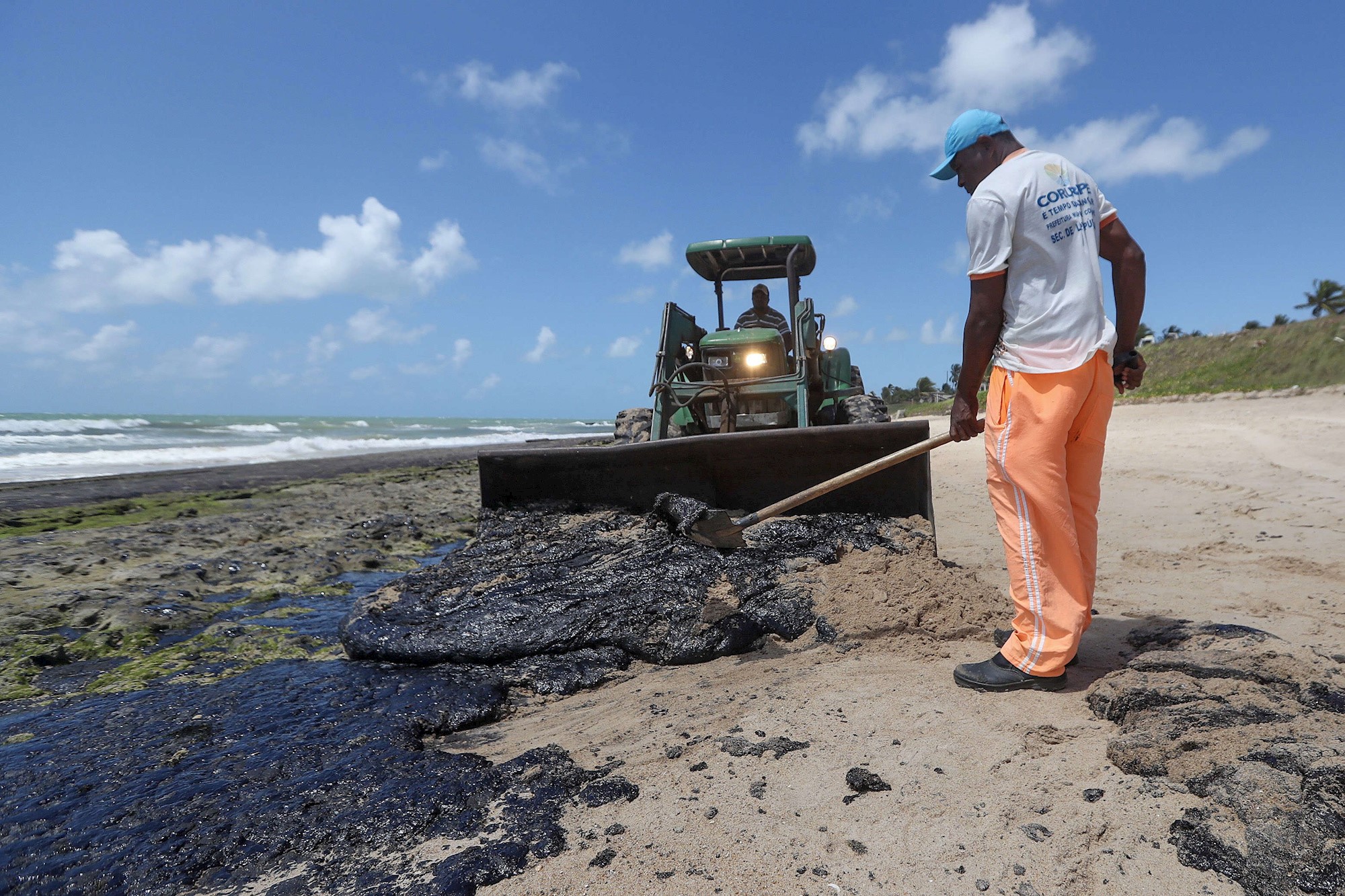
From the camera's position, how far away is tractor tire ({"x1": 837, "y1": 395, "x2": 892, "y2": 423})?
6566 millimetres

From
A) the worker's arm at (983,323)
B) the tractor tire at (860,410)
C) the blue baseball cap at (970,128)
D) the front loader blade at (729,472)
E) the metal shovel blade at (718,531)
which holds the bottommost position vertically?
the metal shovel blade at (718,531)

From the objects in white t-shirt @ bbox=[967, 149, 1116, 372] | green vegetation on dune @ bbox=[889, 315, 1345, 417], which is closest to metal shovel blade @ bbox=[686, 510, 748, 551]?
white t-shirt @ bbox=[967, 149, 1116, 372]

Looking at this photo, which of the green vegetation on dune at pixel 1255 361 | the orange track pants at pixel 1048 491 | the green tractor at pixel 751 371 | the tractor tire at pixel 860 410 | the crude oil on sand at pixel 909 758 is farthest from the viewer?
the green vegetation on dune at pixel 1255 361

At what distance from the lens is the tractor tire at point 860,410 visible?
6.57 meters

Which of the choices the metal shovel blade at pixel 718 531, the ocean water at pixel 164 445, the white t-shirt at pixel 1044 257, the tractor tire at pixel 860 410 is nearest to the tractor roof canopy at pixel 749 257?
the tractor tire at pixel 860 410

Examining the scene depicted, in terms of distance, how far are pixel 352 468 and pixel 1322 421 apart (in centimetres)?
1733

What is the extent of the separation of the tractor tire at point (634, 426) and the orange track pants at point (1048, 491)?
456 centimetres

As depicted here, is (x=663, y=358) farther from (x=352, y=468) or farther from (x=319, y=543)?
(x=352, y=468)

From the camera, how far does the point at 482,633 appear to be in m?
3.07

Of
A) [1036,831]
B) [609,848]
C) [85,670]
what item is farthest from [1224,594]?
[85,670]

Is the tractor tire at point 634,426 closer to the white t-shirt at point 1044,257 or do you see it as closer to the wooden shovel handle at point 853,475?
the wooden shovel handle at point 853,475

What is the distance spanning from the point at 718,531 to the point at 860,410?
3741 mm

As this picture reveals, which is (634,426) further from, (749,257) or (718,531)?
(718,531)

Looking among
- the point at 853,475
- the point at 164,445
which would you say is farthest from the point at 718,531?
the point at 164,445
